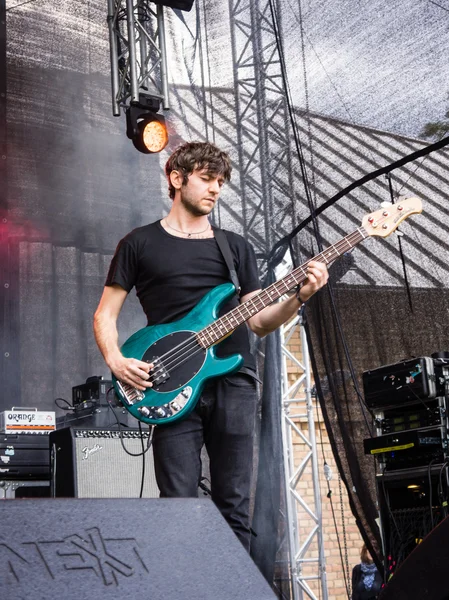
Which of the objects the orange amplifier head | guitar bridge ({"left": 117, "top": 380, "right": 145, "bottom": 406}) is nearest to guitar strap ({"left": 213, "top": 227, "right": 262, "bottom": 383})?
guitar bridge ({"left": 117, "top": 380, "right": 145, "bottom": 406})

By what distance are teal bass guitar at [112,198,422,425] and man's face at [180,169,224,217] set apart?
251 millimetres

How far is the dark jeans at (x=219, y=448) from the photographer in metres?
2.17

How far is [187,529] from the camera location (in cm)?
112

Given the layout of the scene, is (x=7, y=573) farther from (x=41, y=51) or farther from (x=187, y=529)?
(x=41, y=51)

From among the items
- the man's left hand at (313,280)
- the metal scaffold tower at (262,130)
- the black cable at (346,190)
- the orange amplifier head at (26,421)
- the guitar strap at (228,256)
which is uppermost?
the metal scaffold tower at (262,130)

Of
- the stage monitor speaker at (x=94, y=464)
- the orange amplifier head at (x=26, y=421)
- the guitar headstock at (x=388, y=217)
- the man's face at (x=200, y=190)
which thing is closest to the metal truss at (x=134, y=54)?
the orange amplifier head at (x=26, y=421)

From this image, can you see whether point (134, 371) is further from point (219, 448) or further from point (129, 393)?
point (219, 448)

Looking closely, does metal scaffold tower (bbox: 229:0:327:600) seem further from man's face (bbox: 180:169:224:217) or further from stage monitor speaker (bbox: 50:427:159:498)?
man's face (bbox: 180:169:224:217)

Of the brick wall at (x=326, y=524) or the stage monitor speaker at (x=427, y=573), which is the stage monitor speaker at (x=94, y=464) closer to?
the stage monitor speaker at (x=427, y=573)

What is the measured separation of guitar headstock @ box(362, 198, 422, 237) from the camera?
2.77 m

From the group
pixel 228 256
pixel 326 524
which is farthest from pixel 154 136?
pixel 326 524

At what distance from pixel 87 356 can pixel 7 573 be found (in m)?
4.12

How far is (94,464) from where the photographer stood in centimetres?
347

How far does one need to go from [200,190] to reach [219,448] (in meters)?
0.76
